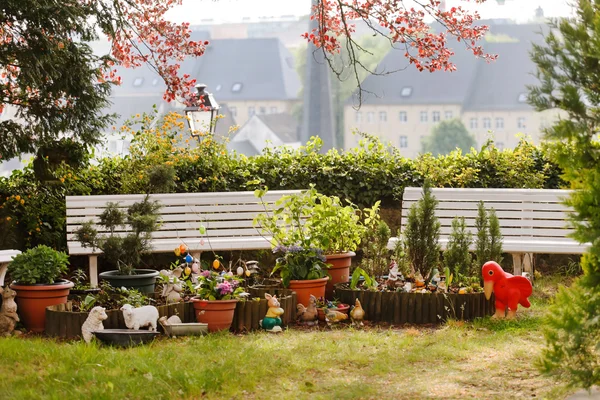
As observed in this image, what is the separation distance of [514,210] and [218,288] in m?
2.93

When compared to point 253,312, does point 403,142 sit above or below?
above

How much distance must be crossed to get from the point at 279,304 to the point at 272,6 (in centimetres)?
5882

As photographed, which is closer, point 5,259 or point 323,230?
point 5,259

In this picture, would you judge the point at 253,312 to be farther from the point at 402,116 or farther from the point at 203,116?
the point at 402,116

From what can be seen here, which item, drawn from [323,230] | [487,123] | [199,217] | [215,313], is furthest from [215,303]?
[487,123]

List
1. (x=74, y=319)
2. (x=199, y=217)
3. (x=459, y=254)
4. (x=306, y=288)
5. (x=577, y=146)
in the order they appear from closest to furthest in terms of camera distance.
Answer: (x=577, y=146) → (x=74, y=319) → (x=306, y=288) → (x=459, y=254) → (x=199, y=217)

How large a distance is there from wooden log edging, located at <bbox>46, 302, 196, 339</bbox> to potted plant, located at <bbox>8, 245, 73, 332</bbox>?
5.2 inches

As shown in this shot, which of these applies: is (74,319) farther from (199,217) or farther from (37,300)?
(199,217)

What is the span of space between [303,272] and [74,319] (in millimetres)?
1641

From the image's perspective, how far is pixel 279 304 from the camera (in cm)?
586

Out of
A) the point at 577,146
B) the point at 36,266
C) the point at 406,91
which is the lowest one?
the point at 36,266

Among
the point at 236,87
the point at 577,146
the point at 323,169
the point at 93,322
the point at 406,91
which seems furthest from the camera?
the point at 236,87

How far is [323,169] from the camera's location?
8.02 meters

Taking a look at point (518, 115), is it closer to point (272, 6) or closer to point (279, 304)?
point (272, 6)
